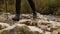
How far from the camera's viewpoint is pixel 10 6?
7754 millimetres

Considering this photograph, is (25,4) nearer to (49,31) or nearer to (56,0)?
(56,0)

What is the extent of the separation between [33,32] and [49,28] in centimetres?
86

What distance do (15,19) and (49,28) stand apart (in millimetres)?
836

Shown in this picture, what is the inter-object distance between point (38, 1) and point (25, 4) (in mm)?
449

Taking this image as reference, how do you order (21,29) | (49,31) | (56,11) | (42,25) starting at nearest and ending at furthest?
(21,29) → (49,31) → (42,25) → (56,11)

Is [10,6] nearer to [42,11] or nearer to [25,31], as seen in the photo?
[42,11]

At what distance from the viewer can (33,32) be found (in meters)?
3.78

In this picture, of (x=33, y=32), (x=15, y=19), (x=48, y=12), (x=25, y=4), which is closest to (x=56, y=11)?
(x=48, y=12)

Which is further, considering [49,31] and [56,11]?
[56,11]

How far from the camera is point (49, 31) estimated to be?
175 inches

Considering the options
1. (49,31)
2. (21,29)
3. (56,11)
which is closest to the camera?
(21,29)

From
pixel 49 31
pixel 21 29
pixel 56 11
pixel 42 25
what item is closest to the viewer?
pixel 21 29

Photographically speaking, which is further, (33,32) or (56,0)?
(56,0)

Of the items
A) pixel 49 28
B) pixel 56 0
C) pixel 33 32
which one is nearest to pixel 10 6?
pixel 56 0
